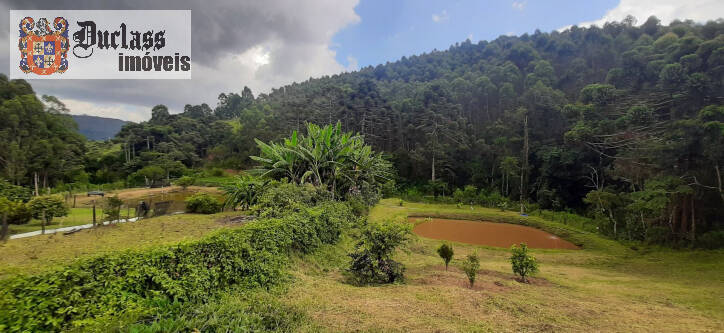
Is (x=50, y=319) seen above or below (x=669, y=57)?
below

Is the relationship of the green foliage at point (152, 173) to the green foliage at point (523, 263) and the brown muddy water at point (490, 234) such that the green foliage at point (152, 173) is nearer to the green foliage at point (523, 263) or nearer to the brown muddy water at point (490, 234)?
the brown muddy water at point (490, 234)

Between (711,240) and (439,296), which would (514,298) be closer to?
(439,296)

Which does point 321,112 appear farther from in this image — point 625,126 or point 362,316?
point 362,316

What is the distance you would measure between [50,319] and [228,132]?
174ft

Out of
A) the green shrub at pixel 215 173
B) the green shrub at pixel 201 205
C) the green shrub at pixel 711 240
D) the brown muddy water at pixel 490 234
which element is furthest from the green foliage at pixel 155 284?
the green shrub at pixel 215 173

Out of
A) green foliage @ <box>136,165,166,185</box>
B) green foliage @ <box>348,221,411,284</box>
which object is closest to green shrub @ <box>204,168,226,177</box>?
green foliage @ <box>136,165,166,185</box>

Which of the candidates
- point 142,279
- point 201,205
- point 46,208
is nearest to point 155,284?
point 142,279

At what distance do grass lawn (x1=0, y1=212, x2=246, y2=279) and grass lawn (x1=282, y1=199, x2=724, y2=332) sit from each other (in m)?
2.50

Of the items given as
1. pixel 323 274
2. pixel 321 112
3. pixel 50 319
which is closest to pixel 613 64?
pixel 321 112

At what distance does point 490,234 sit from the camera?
14.0m

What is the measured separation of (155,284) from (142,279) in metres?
0.19

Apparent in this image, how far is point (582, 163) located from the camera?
2367 cm

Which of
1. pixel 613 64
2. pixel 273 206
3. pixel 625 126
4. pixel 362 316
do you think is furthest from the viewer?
pixel 613 64

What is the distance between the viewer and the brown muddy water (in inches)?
497
